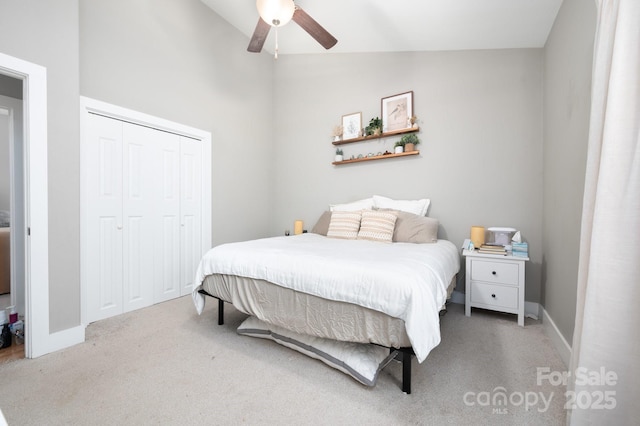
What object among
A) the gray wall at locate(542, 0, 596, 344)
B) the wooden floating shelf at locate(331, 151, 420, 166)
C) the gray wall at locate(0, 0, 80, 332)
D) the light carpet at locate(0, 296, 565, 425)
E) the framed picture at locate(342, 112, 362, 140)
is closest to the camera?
the light carpet at locate(0, 296, 565, 425)

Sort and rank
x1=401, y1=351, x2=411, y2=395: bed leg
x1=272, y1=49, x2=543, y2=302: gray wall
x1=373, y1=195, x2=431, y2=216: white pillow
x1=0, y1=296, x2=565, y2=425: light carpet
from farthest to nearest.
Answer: x1=373, y1=195, x2=431, y2=216: white pillow, x1=272, y1=49, x2=543, y2=302: gray wall, x1=401, y1=351, x2=411, y2=395: bed leg, x1=0, y1=296, x2=565, y2=425: light carpet

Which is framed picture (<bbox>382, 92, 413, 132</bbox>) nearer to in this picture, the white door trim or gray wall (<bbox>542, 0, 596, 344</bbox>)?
gray wall (<bbox>542, 0, 596, 344</bbox>)

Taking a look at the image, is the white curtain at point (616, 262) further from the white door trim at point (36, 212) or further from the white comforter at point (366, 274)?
the white door trim at point (36, 212)

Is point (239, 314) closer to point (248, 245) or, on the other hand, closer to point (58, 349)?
point (248, 245)

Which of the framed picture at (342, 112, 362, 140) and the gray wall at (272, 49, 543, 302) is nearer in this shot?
the gray wall at (272, 49, 543, 302)

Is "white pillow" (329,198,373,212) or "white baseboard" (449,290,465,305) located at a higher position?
"white pillow" (329,198,373,212)

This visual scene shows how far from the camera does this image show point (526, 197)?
8.79 ft

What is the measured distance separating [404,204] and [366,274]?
1.86 m

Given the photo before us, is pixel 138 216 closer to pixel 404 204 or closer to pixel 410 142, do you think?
pixel 404 204

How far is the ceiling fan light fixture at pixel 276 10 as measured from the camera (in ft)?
6.57

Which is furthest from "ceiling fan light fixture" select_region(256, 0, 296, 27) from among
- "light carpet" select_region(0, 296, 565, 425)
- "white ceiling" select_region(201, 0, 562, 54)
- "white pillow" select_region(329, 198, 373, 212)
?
"light carpet" select_region(0, 296, 565, 425)

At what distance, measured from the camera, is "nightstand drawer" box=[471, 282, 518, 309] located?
2.35m

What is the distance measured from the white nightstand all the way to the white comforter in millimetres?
497

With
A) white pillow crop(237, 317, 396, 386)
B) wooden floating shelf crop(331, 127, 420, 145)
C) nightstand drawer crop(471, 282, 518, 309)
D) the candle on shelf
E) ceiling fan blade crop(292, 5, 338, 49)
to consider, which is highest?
ceiling fan blade crop(292, 5, 338, 49)
